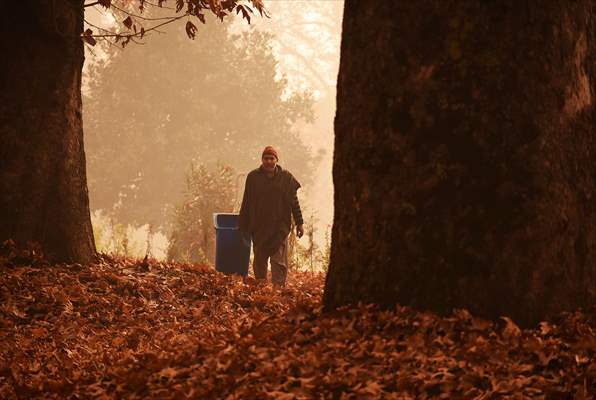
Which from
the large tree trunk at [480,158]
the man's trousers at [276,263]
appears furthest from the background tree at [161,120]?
the large tree trunk at [480,158]

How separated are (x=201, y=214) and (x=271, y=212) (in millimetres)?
6033

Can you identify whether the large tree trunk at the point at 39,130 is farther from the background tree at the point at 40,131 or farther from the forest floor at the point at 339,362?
the forest floor at the point at 339,362

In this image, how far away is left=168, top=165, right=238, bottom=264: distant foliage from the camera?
52.0 ft

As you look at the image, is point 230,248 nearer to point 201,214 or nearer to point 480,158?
point 201,214

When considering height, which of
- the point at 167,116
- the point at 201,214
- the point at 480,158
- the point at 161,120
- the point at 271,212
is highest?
the point at 167,116

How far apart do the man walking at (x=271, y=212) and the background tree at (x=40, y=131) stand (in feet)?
8.82

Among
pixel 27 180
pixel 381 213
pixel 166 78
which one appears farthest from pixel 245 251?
pixel 166 78

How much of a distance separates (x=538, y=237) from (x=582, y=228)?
0.36 meters

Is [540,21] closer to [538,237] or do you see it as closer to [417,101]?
[417,101]

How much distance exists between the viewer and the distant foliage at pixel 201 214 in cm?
1586

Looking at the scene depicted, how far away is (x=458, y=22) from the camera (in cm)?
430

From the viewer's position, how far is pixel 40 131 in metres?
8.37

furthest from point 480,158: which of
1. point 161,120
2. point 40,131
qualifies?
point 161,120

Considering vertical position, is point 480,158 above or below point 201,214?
above
